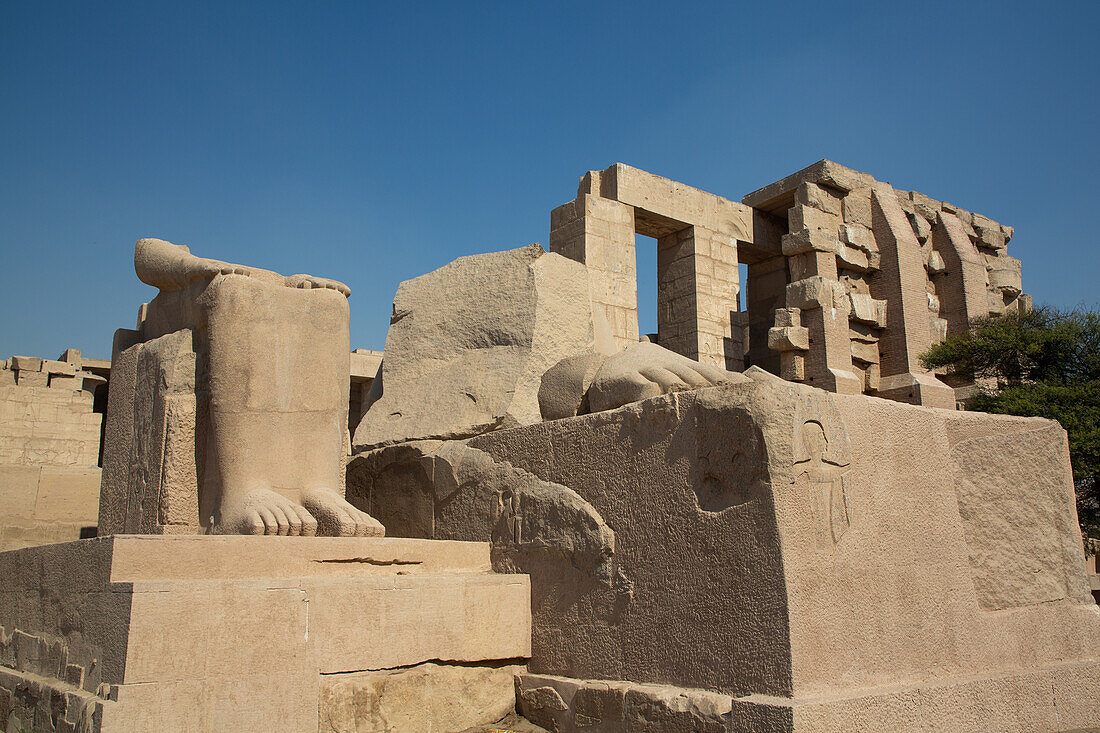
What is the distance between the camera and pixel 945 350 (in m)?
A: 9.70

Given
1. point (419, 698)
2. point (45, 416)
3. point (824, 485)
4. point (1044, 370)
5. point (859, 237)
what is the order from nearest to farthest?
point (824, 485) < point (419, 698) < point (1044, 370) < point (859, 237) < point (45, 416)

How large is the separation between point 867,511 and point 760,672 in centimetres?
64

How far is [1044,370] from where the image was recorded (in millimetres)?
9336

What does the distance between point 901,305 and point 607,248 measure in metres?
3.93

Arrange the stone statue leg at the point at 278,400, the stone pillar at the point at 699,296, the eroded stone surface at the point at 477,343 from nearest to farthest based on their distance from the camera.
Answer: the stone statue leg at the point at 278,400, the eroded stone surface at the point at 477,343, the stone pillar at the point at 699,296

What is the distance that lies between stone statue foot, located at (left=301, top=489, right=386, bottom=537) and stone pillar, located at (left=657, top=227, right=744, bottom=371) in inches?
232

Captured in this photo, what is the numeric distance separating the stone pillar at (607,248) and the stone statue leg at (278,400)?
14.8 ft

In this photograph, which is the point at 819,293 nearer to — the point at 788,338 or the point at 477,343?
the point at 788,338

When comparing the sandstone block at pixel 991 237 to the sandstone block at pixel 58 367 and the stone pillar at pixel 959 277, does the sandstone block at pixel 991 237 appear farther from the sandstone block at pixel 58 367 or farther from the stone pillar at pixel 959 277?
the sandstone block at pixel 58 367

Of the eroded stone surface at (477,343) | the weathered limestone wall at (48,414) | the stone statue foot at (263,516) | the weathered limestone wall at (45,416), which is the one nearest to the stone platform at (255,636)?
the stone statue foot at (263,516)

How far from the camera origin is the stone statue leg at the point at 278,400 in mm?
3330

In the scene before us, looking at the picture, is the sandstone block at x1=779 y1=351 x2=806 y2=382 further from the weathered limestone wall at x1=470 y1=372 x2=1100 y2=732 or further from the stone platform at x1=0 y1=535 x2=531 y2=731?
the stone platform at x1=0 y1=535 x2=531 y2=731

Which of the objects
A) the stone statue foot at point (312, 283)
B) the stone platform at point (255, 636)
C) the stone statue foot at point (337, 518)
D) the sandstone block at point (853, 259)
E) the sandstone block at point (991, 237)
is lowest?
the stone platform at point (255, 636)

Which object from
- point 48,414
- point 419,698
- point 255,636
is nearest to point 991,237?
point 419,698
